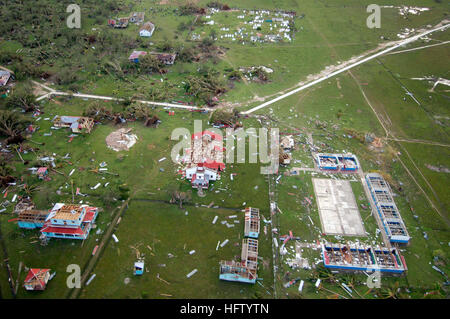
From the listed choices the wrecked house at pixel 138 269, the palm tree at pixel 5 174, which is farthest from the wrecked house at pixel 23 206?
the wrecked house at pixel 138 269

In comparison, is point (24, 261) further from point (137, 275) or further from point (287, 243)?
point (287, 243)

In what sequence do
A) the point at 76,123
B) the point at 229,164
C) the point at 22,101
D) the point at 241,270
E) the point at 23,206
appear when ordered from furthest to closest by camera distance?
the point at 22,101 < the point at 76,123 < the point at 229,164 < the point at 23,206 < the point at 241,270

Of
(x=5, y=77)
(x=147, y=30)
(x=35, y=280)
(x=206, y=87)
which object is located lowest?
(x=35, y=280)

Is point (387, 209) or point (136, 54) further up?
point (136, 54)

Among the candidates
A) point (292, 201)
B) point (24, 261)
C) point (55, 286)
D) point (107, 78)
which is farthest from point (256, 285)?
point (107, 78)

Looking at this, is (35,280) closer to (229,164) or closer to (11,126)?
(229,164)
